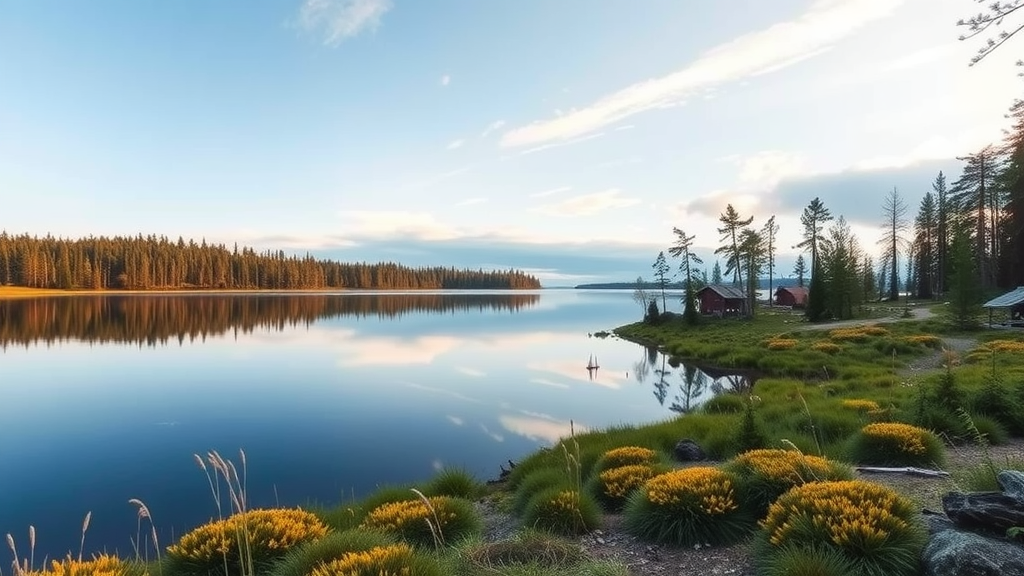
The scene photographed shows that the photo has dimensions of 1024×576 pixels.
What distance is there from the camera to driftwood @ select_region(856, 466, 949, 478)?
8008mm

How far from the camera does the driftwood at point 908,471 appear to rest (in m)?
8.01

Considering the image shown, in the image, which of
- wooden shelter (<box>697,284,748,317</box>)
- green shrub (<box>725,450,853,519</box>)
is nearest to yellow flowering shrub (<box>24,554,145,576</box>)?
green shrub (<box>725,450,853,519</box>)

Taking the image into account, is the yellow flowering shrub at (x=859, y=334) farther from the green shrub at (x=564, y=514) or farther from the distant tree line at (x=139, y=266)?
the distant tree line at (x=139, y=266)

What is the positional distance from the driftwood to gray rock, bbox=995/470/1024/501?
114 inches

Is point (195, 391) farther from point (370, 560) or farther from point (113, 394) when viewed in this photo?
point (370, 560)

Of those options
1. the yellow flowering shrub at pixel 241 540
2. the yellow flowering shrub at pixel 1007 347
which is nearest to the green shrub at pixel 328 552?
the yellow flowering shrub at pixel 241 540

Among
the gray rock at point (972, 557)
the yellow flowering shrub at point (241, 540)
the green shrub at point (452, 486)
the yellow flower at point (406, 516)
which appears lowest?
the green shrub at point (452, 486)

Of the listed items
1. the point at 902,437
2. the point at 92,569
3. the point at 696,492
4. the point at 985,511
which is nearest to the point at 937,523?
the point at 985,511

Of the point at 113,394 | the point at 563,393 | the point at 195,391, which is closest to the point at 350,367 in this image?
the point at 195,391

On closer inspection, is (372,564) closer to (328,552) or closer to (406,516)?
(328,552)

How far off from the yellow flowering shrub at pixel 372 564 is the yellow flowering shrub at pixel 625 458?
5.77 meters

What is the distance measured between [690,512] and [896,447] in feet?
16.5

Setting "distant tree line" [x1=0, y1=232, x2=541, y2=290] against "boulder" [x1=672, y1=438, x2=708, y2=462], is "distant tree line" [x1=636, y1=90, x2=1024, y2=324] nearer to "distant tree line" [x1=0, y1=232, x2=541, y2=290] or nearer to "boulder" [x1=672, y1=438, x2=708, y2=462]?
"boulder" [x1=672, y1=438, x2=708, y2=462]

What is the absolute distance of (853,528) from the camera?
15.9 feet
